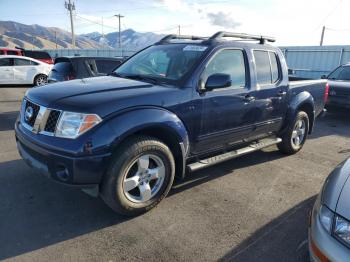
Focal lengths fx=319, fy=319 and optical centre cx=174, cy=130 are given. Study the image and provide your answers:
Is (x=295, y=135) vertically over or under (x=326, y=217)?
under

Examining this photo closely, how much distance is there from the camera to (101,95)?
331 centimetres

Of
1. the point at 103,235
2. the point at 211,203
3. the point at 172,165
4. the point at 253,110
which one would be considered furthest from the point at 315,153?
the point at 103,235

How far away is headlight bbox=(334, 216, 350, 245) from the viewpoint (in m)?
2.13

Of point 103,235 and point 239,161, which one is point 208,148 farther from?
point 103,235

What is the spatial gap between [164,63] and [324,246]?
292cm

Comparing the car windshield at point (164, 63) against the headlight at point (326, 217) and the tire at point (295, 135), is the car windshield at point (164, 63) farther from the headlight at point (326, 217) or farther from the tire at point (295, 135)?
the tire at point (295, 135)

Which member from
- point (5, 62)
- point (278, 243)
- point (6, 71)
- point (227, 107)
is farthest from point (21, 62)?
point (278, 243)

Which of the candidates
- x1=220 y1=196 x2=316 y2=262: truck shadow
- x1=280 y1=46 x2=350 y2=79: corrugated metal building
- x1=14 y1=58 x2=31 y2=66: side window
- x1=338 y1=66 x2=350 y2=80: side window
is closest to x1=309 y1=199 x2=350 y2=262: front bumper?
x1=220 y1=196 x2=316 y2=262: truck shadow

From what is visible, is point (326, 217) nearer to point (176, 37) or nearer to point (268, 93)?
point (268, 93)

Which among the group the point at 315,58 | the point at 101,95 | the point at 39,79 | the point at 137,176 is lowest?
the point at 39,79

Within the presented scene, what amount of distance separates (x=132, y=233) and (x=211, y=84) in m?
1.90

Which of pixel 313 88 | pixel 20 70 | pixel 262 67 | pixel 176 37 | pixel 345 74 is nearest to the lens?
pixel 262 67

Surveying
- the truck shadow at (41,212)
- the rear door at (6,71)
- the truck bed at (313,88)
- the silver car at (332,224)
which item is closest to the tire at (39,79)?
the rear door at (6,71)

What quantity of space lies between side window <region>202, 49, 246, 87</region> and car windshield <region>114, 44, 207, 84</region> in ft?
0.66
